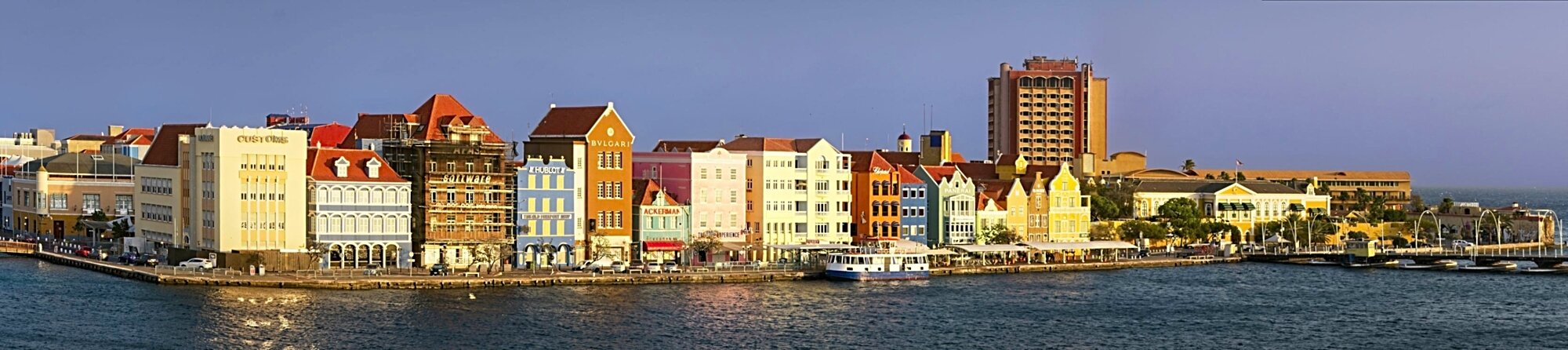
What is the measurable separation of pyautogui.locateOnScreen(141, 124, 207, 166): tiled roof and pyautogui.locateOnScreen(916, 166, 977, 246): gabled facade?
38577 mm

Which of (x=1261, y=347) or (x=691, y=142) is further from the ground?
(x=691, y=142)

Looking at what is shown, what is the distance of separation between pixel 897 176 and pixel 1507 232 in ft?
194

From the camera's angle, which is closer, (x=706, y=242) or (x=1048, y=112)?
(x=706, y=242)

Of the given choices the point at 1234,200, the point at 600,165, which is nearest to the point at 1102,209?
the point at 1234,200

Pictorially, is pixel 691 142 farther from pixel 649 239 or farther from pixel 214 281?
pixel 214 281

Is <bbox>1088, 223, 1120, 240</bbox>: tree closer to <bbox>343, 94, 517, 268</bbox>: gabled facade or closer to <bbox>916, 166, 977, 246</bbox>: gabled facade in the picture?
<bbox>916, 166, 977, 246</bbox>: gabled facade

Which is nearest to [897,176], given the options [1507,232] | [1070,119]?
[1507,232]

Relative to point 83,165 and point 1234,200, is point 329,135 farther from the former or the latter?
point 1234,200

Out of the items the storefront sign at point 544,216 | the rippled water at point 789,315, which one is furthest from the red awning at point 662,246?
the rippled water at point 789,315

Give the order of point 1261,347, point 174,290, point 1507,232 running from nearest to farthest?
point 1261,347, point 174,290, point 1507,232

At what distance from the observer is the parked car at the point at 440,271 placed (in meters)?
87.8

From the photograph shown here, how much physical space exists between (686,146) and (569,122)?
1343cm

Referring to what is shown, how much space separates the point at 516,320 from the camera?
71562mm

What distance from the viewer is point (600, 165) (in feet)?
318
